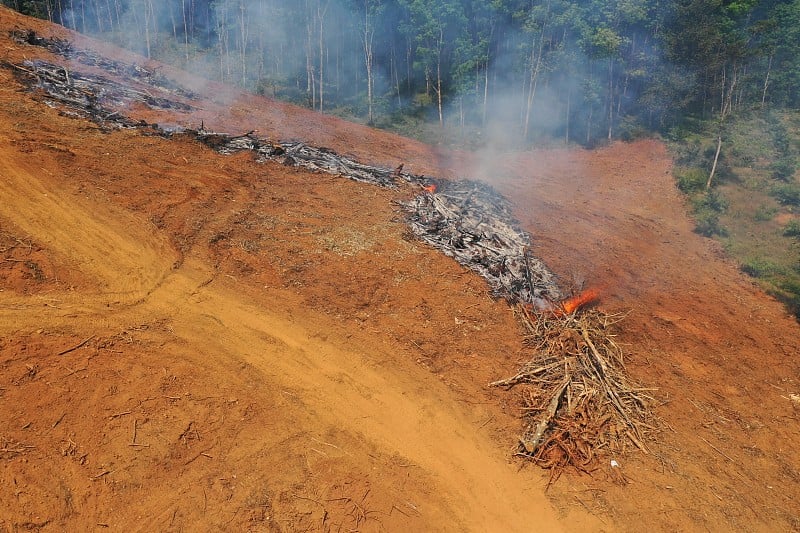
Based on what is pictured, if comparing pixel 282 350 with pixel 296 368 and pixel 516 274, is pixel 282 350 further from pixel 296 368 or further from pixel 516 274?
pixel 516 274

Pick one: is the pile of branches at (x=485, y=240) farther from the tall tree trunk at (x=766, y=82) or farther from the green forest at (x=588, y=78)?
the tall tree trunk at (x=766, y=82)

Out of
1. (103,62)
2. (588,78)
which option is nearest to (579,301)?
(103,62)

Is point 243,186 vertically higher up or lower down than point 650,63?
lower down

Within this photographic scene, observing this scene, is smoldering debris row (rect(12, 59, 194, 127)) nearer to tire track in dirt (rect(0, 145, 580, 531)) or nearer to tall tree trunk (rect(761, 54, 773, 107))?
tire track in dirt (rect(0, 145, 580, 531))

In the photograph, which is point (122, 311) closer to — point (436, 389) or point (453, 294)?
point (436, 389)

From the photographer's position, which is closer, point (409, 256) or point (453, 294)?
point (453, 294)

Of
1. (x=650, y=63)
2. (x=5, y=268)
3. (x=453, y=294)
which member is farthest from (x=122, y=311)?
(x=650, y=63)

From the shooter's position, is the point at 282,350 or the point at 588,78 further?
the point at 588,78
